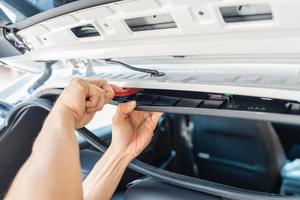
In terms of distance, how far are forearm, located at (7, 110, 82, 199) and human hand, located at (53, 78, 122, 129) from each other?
0.09 ft

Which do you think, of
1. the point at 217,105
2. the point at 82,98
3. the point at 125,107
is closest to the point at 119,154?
the point at 125,107

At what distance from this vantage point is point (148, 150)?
221 cm

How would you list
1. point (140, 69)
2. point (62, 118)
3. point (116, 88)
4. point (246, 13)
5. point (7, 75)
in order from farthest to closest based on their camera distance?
1. point (7, 75)
2. point (140, 69)
3. point (116, 88)
4. point (62, 118)
5. point (246, 13)

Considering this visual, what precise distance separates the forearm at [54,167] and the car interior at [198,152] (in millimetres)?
384

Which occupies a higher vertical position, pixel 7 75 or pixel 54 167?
pixel 54 167

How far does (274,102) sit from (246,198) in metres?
0.30

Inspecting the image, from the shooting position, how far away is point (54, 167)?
2.65ft

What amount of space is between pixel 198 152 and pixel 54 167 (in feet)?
5.24

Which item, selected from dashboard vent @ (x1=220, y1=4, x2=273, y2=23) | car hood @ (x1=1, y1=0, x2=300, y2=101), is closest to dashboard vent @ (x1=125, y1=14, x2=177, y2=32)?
car hood @ (x1=1, y1=0, x2=300, y2=101)

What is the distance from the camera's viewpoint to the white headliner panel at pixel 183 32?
728 mm

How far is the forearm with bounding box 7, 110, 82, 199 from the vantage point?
0.78m

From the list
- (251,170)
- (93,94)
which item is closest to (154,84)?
(93,94)

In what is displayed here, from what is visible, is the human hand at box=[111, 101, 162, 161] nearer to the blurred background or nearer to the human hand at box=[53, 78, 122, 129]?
the human hand at box=[53, 78, 122, 129]

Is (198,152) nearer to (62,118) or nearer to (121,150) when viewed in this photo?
(121,150)
